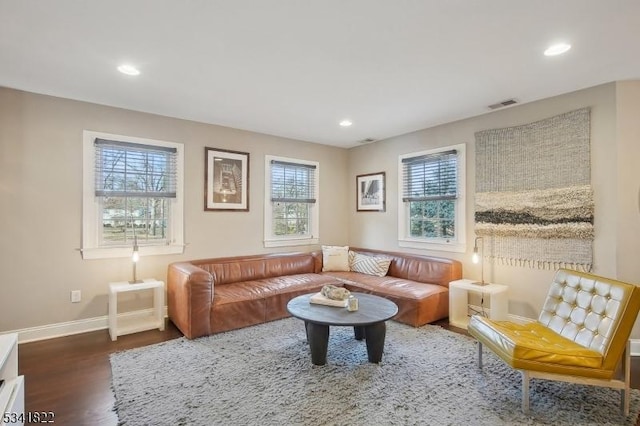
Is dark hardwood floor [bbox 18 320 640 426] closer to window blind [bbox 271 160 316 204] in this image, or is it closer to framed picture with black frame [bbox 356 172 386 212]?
framed picture with black frame [bbox 356 172 386 212]

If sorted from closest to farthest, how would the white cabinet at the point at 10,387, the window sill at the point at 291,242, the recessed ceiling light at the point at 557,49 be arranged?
the white cabinet at the point at 10,387 < the recessed ceiling light at the point at 557,49 < the window sill at the point at 291,242

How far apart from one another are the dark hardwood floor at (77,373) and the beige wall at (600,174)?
829 mm

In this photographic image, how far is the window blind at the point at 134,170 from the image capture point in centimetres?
360

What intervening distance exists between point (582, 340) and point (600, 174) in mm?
1727

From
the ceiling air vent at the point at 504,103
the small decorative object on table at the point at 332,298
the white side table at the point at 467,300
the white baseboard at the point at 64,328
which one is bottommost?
the white baseboard at the point at 64,328

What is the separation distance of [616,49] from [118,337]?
500 centimetres

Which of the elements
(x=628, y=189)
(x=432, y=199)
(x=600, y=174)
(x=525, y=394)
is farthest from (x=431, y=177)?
(x=525, y=394)

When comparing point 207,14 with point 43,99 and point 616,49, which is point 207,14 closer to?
point 43,99

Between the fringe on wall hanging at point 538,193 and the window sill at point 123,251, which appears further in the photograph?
the window sill at point 123,251

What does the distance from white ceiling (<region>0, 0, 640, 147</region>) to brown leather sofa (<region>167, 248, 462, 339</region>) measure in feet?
6.32

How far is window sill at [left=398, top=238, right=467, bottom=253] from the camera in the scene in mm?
4191

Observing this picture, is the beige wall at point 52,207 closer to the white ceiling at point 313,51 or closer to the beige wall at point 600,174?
the white ceiling at point 313,51

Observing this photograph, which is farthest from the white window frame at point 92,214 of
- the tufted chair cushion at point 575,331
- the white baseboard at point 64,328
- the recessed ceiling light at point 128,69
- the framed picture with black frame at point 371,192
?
the tufted chair cushion at point 575,331

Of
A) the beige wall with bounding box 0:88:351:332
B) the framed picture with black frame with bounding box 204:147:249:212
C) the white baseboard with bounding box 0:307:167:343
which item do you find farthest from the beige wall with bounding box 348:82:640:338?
the white baseboard with bounding box 0:307:167:343
